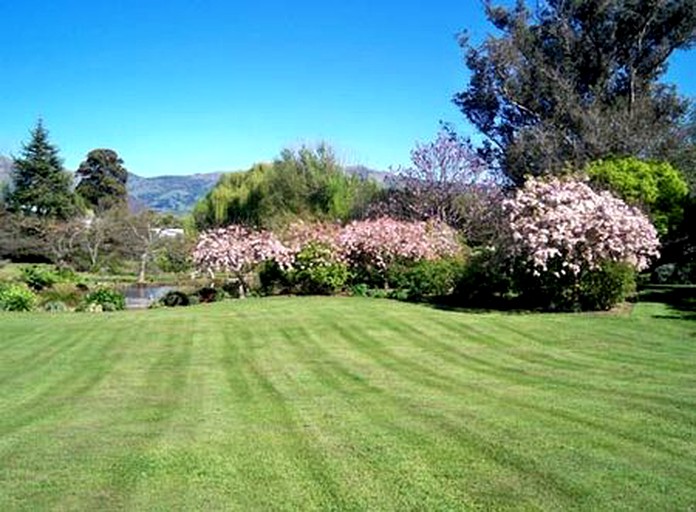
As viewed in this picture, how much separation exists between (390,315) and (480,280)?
4110 mm

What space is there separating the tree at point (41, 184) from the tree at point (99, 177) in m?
12.7

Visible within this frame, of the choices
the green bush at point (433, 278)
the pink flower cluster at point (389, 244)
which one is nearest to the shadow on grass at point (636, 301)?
the green bush at point (433, 278)

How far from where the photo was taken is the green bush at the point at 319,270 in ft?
76.4

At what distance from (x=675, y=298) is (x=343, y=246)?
35.8 ft

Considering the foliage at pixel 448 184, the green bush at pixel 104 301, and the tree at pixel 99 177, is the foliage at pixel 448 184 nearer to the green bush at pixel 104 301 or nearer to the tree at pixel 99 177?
the green bush at pixel 104 301

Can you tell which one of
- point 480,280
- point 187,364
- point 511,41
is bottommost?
point 187,364

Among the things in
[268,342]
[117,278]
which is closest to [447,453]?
[268,342]

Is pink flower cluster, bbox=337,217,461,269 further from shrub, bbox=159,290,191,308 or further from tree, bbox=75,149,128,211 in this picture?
tree, bbox=75,149,128,211

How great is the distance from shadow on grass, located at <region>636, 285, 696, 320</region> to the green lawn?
1.37 meters

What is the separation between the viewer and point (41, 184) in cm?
4919

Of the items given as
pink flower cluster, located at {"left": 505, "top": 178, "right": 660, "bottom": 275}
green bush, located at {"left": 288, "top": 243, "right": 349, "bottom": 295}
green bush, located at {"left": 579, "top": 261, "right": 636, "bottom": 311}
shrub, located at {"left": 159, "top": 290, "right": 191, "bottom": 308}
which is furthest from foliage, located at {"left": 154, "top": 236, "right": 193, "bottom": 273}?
green bush, located at {"left": 579, "top": 261, "right": 636, "bottom": 311}

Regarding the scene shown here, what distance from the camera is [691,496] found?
4418 millimetres

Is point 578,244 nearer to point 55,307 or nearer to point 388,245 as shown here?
point 388,245

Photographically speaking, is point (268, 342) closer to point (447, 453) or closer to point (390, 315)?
point (390, 315)
